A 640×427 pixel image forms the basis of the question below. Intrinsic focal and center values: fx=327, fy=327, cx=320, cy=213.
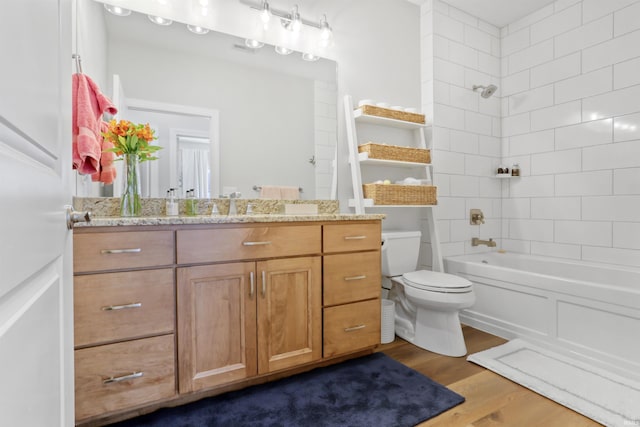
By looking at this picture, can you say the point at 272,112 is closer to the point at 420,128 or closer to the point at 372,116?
the point at 372,116

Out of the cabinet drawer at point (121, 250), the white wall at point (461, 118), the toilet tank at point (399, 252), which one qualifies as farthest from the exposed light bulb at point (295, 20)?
the cabinet drawer at point (121, 250)

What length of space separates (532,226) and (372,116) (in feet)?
5.96

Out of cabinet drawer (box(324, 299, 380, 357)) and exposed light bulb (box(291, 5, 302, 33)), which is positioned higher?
exposed light bulb (box(291, 5, 302, 33))

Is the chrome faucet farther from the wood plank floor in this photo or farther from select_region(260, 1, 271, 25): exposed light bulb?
the wood plank floor

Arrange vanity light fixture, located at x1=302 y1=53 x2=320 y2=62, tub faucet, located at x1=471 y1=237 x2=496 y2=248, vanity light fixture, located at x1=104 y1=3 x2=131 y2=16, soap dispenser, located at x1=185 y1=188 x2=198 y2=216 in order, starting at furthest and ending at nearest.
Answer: tub faucet, located at x1=471 y1=237 x2=496 y2=248, vanity light fixture, located at x1=302 y1=53 x2=320 y2=62, soap dispenser, located at x1=185 y1=188 x2=198 y2=216, vanity light fixture, located at x1=104 y1=3 x2=131 y2=16

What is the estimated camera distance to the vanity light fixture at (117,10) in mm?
1765

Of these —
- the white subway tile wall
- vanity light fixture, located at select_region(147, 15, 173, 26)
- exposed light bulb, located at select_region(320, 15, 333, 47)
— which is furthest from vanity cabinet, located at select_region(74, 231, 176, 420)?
the white subway tile wall

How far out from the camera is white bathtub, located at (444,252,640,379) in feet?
5.85

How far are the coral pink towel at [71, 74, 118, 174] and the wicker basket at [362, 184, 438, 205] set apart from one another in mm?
1618

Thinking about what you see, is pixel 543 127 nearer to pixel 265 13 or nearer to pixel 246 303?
pixel 265 13

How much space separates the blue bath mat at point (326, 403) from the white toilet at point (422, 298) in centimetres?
39

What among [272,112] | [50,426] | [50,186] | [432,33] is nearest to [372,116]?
[272,112]

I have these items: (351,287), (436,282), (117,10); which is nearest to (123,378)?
(351,287)

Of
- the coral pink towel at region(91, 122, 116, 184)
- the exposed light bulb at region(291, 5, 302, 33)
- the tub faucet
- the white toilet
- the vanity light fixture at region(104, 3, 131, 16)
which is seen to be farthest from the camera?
the tub faucet
